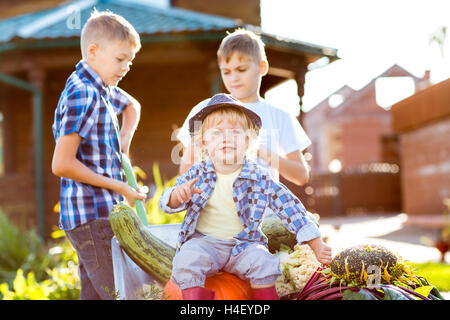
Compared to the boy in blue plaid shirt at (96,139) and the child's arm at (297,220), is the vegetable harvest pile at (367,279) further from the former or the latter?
the boy in blue plaid shirt at (96,139)

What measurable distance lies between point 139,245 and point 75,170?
34 cm

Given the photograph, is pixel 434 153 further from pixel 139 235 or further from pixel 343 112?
pixel 343 112

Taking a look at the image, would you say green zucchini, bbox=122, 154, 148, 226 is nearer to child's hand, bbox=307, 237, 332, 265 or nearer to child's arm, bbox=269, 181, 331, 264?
child's arm, bbox=269, 181, 331, 264

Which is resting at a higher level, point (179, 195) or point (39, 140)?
point (39, 140)

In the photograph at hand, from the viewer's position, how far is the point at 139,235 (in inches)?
56.0

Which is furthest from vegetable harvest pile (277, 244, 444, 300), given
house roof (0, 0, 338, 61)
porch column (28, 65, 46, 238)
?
porch column (28, 65, 46, 238)

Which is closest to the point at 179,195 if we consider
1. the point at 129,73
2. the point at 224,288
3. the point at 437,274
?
the point at 224,288

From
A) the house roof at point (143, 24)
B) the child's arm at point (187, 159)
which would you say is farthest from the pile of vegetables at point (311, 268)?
the house roof at point (143, 24)

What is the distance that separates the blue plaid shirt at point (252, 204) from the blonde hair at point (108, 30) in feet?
1.62

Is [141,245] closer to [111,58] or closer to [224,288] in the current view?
[224,288]

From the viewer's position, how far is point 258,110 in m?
1.62

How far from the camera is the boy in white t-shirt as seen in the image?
5.08 feet

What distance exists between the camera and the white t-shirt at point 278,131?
63.1 inches

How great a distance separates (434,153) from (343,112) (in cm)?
1842
